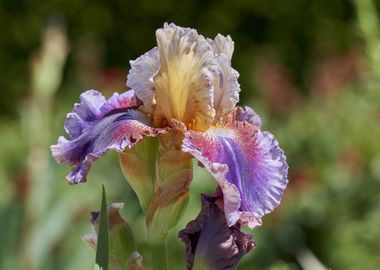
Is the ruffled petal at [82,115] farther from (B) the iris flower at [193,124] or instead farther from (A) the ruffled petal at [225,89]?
(A) the ruffled petal at [225,89]

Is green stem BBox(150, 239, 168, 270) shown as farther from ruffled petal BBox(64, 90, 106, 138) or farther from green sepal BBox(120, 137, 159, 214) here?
ruffled petal BBox(64, 90, 106, 138)

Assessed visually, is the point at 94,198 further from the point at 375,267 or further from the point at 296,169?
the point at 375,267

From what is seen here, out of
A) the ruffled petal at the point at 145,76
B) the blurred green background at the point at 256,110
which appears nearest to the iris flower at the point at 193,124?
the ruffled petal at the point at 145,76

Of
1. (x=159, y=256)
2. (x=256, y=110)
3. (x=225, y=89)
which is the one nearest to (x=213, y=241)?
(x=159, y=256)

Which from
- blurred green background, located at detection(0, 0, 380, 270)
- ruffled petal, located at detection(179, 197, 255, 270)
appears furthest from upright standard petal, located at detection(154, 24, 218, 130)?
blurred green background, located at detection(0, 0, 380, 270)

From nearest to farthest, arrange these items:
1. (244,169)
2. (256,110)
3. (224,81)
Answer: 1. (244,169)
2. (224,81)
3. (256,110)

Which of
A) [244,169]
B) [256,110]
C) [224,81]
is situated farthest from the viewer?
[256,110]

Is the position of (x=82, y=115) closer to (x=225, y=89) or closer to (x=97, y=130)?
(x=97, y=130)
